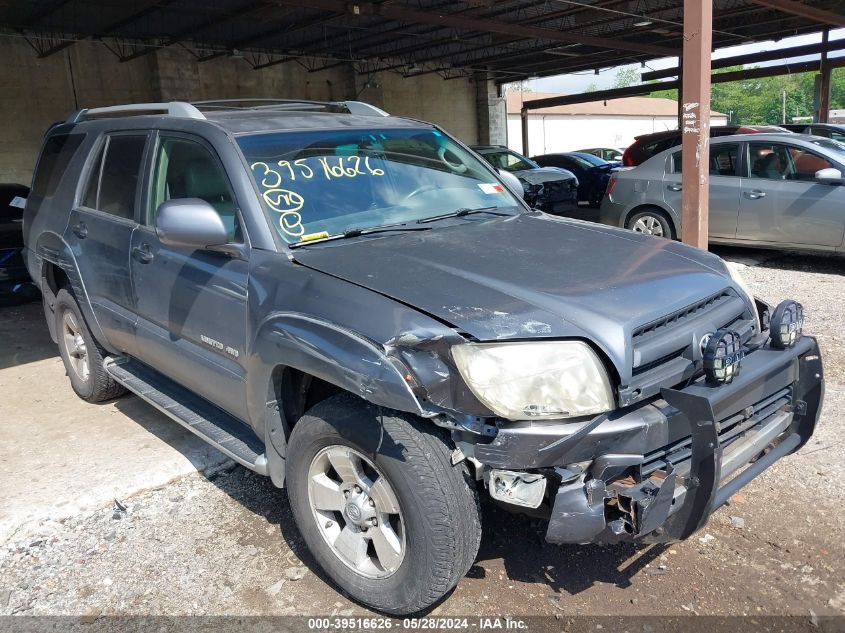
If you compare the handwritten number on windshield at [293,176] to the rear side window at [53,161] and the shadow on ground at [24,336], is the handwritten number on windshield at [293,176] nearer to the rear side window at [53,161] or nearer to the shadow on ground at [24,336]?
the rear side window at [53,161]

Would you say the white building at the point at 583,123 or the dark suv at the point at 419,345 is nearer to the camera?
the dark suv at the point at 419,345

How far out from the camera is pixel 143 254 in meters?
3.80

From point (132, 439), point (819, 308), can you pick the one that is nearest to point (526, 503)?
point (132, 439)

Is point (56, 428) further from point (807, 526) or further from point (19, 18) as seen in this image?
point (19, 18)

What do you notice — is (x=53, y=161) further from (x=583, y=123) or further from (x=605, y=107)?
(x=605, y=107)

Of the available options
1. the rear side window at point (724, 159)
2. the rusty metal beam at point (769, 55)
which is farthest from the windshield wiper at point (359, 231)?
the rusty metal beam at point (769, 55)

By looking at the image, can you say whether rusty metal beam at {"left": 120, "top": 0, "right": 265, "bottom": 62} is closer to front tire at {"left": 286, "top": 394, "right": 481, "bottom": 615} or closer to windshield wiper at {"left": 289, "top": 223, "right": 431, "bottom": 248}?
windshield wiper at {"left": 289, "top": 223, "right": 431, "bottom": 248}

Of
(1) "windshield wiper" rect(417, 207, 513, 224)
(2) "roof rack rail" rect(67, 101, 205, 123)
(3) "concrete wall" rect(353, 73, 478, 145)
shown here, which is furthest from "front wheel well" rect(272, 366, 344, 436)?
(3) "concrete wall" rect(353, 73, 478, 145)

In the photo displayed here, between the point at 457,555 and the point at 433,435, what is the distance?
16.8 inches

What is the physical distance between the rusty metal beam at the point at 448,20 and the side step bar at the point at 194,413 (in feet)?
33.0

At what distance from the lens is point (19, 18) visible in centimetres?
1539

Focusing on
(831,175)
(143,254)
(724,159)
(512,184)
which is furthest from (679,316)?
(724,159)

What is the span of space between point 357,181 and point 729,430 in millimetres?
2017

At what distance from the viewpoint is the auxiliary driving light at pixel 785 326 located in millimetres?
2787
